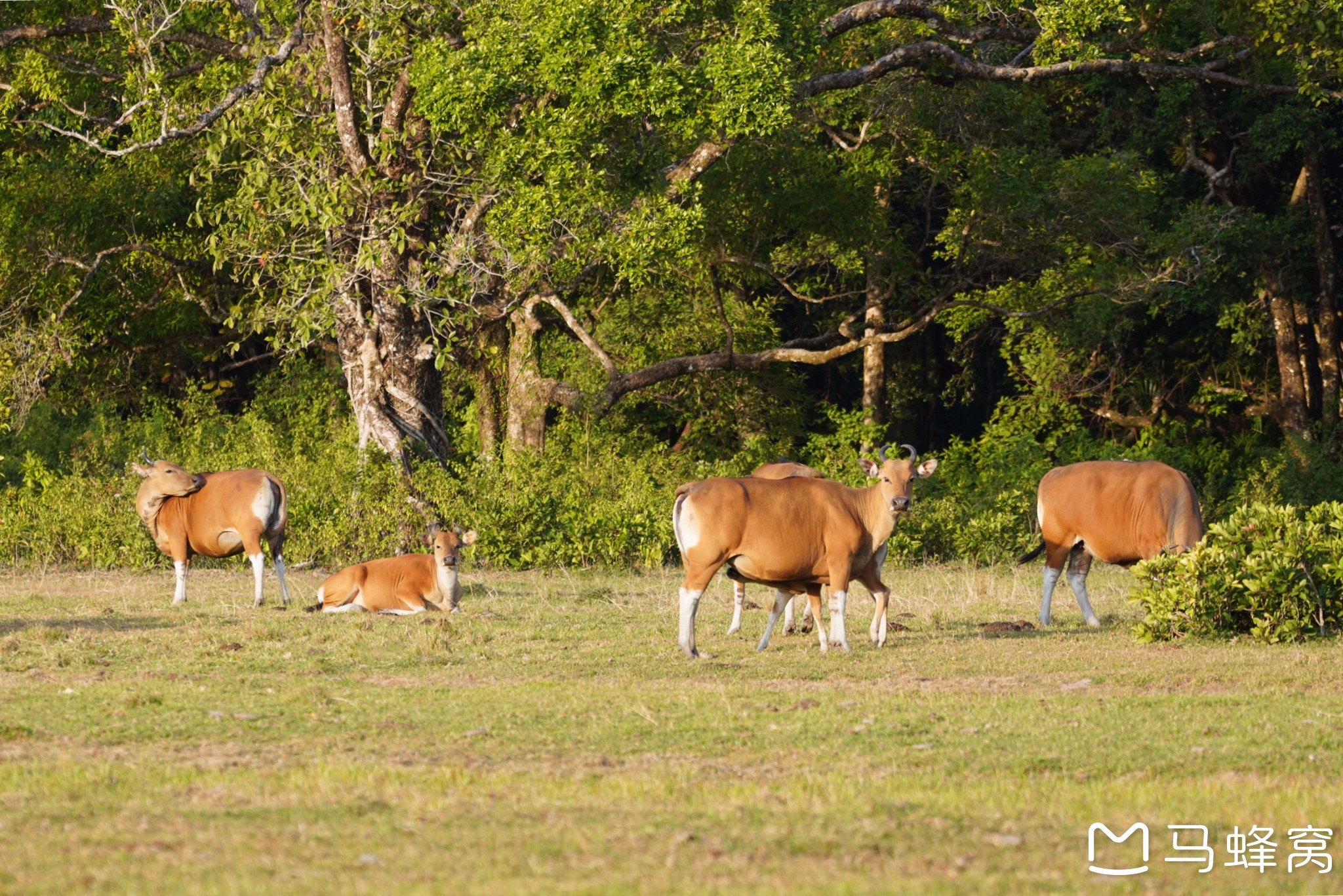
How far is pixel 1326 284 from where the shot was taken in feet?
85.9

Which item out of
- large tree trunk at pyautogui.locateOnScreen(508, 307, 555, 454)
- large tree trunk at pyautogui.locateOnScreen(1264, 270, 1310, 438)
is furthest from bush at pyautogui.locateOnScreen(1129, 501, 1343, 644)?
large tree trunk at pyautogui.locateOnScreen(1264, 270, 1310, 438)

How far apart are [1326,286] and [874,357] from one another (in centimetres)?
734

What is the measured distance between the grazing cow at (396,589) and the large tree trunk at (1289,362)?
56.6 ft

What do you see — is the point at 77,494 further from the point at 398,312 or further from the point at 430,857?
the point at 430,857

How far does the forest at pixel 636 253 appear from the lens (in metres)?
19.2

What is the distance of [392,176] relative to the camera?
813 inches

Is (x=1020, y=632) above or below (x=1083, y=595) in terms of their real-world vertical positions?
below

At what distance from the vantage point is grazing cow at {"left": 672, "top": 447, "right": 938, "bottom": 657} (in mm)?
11445

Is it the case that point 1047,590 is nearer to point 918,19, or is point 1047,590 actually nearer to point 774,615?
point 774,615

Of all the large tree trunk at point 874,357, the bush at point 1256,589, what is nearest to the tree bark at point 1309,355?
the large tree trunk at point 874,357

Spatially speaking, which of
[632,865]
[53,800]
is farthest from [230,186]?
[632,865]

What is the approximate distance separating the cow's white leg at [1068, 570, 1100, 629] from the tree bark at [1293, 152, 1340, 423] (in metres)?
13.9

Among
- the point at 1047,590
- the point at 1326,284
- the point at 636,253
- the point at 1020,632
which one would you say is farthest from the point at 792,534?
the point at 1326,284

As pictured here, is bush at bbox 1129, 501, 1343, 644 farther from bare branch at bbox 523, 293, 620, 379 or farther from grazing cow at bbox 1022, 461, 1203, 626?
bare branch at bbox 523, 293, 620, 379
